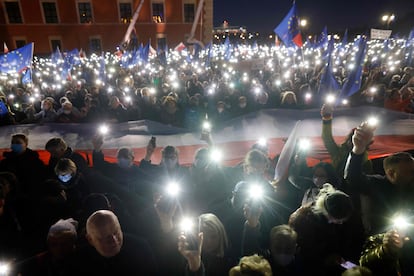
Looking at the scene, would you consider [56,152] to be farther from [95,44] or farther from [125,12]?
[95,44]

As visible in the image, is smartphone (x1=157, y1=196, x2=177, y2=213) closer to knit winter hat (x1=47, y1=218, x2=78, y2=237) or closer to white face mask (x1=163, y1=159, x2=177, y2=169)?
knit winter hat (x1=47, y1=218, x2=78, y2=237)

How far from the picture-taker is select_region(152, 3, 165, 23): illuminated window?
34.8 m

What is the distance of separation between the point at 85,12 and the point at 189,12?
12083 millimetres

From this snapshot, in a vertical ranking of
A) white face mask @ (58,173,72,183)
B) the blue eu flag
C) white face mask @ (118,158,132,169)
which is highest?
the blue eu flag

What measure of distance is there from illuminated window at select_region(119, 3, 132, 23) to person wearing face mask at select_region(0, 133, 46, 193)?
34.6 meters

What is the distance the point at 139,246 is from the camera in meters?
2.43

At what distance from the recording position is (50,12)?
33656 millimetres

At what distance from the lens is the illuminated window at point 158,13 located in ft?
114

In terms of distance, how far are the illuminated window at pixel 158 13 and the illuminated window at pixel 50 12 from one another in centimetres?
1103

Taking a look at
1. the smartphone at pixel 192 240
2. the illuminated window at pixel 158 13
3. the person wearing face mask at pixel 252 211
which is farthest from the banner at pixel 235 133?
the illuminated window at pixel 158 13

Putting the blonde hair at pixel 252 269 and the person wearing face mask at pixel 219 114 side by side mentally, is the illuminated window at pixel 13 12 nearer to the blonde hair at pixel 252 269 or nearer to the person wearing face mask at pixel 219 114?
the person wearing face mask at pixel 219 114

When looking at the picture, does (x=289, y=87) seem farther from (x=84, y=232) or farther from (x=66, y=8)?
(x=66, y=8)

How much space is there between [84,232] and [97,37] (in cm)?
3669

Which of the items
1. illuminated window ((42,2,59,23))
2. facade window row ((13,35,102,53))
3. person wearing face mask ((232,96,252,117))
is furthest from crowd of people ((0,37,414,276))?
illuminated window ((42,2,59,23))
